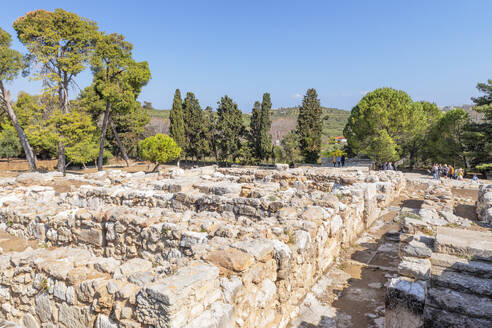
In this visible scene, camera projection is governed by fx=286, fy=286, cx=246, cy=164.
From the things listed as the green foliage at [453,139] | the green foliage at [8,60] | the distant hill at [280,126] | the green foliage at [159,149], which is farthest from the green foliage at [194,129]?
the green foliage at [453,139]

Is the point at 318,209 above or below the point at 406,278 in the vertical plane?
above

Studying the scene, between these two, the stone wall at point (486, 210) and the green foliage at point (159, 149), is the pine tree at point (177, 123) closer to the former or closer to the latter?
the green foliage at point (159, 149)

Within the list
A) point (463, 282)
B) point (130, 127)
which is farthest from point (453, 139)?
point (130, 127)

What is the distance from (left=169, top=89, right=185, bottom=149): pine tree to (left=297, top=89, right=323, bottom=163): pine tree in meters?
12.4

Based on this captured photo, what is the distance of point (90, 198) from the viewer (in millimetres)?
8242

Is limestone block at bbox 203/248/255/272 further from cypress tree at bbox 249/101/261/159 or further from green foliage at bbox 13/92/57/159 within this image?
cypress tree at bbox 249/101/261/159

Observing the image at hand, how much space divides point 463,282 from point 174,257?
14.0 feet

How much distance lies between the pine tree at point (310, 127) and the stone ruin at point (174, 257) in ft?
68.2

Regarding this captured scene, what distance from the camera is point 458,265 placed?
4098mm

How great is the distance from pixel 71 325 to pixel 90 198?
5.43 m

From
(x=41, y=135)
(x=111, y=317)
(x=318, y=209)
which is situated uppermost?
(x=41, y=135)

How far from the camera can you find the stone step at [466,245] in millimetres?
4176

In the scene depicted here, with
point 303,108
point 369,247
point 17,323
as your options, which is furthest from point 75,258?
point 303,108

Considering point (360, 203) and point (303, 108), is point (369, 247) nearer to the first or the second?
point (360, 203)
